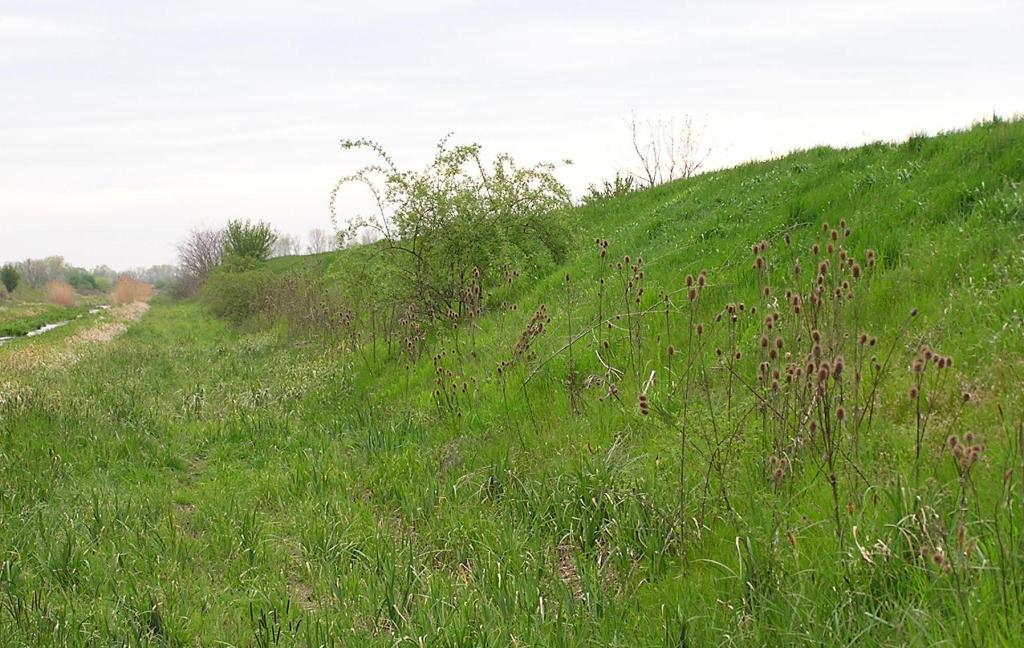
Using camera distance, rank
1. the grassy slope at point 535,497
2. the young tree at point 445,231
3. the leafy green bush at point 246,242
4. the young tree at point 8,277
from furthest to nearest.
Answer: the young tree at point 8,277
the leafy green bush at point 246,242
the young tree at point 445,231
the grassy slope at point 535,497

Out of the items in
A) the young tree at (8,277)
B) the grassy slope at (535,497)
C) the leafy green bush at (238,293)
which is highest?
the young tree at (8,277)

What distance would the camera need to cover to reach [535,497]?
4727 millimetres

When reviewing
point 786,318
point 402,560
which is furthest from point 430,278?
point 402,560

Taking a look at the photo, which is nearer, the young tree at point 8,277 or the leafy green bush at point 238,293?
the leafy green bush at point 238,293

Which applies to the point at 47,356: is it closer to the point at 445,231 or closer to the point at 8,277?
the point at 445,231

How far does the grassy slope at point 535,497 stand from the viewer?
316cm

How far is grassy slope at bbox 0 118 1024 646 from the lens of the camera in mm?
3158

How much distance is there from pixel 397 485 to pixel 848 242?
4.69 metres

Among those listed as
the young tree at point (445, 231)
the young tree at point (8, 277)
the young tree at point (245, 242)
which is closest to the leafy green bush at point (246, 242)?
the young tree at point (245, 242)

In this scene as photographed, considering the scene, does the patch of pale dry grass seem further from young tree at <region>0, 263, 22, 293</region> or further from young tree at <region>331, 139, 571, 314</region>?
young tree at <region>0, 263, 22, 293</region>

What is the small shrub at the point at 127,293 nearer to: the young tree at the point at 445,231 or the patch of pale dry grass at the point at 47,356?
the patch of pale dry grass at the point at 47,356

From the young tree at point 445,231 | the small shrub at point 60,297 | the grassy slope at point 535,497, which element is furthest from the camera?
the small shrub at point 60,297

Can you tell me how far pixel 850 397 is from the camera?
4.18 meters

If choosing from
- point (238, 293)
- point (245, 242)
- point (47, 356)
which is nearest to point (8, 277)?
point (245, 242)
